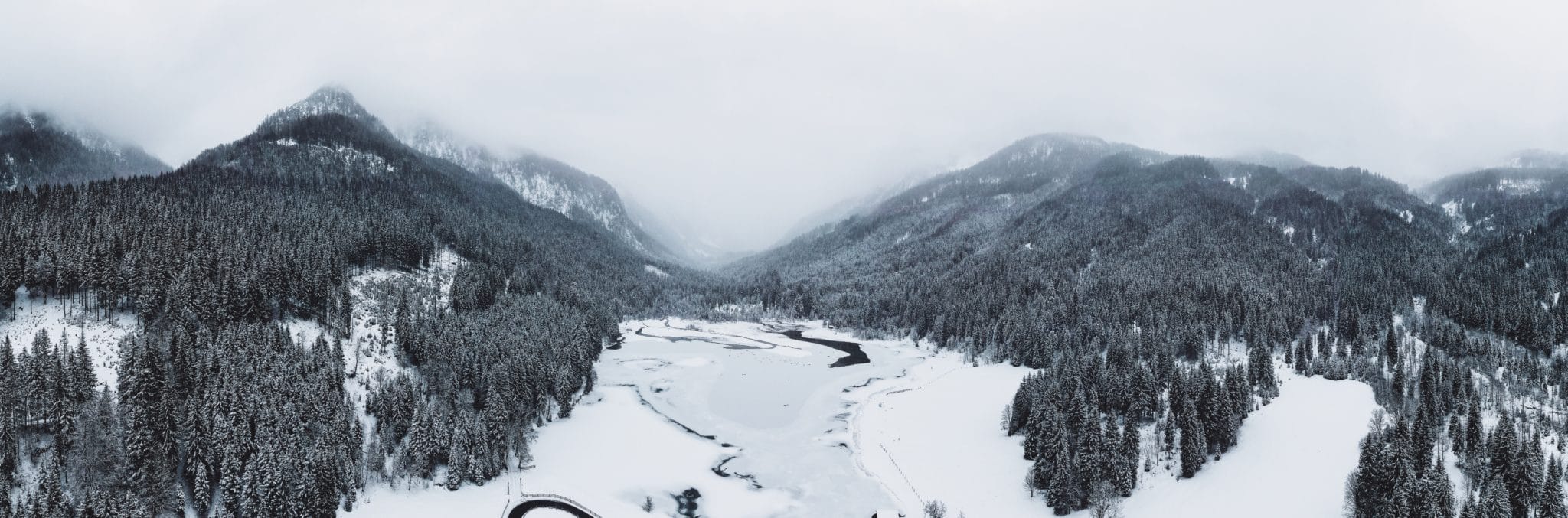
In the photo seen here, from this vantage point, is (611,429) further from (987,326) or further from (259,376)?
(987,326)

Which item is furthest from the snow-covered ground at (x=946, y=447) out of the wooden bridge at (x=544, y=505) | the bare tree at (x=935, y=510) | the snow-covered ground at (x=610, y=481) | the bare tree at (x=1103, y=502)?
the wooden bridge at (x=544, y=505)

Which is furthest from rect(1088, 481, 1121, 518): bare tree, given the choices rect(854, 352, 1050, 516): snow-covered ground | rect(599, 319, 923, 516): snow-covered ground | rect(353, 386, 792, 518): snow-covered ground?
rect(353, 386, 792, 518): snow-covered ground

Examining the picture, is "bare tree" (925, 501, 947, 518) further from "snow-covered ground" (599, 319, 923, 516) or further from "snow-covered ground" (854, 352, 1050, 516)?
"snow-covered ground" (599, 319, 923, 516)

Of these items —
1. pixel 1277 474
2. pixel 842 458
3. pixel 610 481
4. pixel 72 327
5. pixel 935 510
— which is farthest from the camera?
pixel 842 458

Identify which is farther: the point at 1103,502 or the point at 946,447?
the point at 946,447

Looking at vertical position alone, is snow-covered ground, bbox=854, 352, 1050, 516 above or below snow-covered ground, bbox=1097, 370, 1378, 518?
below

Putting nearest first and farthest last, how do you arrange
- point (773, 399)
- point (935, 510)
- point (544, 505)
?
1. point (935, 510)
2. point (544, 505)
3. point (773, 399)

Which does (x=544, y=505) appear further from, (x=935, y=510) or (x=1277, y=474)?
(x=1277, y=474)

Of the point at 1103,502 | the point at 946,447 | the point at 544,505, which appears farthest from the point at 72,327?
the point at 1103,502
